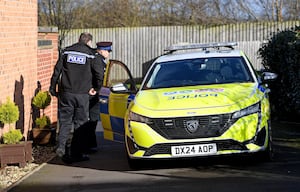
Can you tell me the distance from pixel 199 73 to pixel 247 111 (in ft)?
5.24

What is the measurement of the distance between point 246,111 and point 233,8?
2742cm

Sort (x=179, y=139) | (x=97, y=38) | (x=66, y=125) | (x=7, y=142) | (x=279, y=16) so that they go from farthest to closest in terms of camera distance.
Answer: (x=279, y=16) < (x=97, y=38) < (x=66, y=125) < (x=7, y=142) < (x=179, y=139)

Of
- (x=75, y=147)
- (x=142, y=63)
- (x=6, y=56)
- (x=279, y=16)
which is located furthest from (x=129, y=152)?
(x=279, y=16)

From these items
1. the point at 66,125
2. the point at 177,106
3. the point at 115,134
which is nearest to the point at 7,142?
the point at 66,125

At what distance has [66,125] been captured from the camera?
9.92 metres

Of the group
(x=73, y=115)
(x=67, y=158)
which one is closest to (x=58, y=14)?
(x=73, y=115)

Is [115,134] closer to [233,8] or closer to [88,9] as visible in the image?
[88,9]

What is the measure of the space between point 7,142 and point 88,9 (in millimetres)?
24357

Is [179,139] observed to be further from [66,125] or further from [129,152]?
[66,125]

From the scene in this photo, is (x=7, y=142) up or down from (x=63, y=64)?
down

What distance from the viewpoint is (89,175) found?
29.0 feet

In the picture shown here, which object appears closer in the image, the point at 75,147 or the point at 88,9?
the point at 75,147

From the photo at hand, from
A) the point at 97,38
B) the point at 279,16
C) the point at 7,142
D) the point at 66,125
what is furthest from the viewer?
the point at 279,16

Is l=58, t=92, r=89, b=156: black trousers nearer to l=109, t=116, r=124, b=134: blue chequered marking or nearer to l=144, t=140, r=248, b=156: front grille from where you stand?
l=109, t=116, r=124, b=134: blue chequered marking
